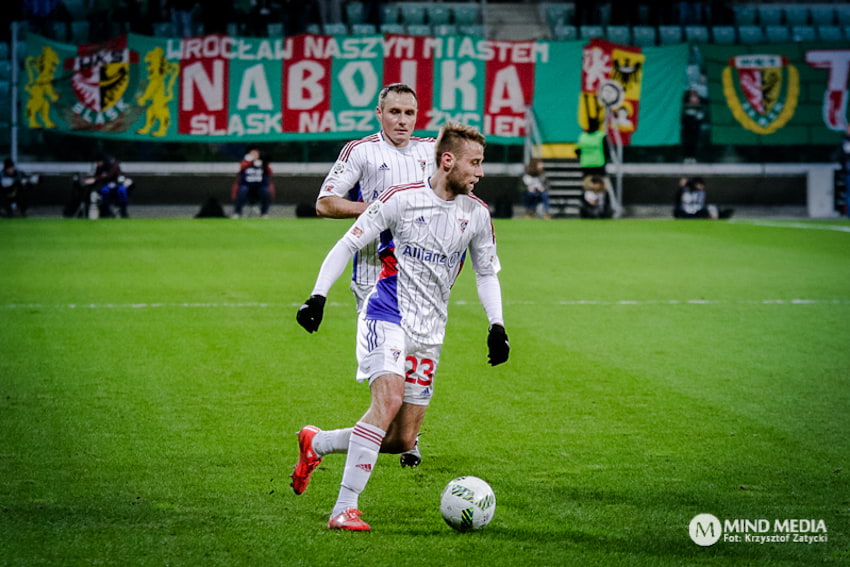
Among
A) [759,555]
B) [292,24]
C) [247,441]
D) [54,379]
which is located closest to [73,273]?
[54,379]

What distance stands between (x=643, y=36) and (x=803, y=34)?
4983 mm

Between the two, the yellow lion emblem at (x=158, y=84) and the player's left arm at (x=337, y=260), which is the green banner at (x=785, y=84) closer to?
the yellow lion emblem at (x=158, y=84)

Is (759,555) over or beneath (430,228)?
beneath

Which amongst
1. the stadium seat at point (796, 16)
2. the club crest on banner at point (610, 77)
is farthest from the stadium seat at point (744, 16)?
the club crest on banner at point (610, 77)

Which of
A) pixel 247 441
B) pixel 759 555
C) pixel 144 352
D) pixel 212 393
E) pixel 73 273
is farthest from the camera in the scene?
pixel 73 273

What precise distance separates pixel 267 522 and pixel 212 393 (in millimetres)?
3250

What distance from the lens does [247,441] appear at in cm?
704

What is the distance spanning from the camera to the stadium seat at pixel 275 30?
32.2 metres

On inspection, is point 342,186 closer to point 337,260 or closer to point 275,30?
point 337,260

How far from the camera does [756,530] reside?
17.5 feet

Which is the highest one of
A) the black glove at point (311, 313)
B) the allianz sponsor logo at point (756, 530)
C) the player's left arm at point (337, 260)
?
the player's left arm at point (337, 260)

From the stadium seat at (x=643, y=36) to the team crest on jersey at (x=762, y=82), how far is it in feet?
10.9

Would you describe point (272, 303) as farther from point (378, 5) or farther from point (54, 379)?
point (378, 5)

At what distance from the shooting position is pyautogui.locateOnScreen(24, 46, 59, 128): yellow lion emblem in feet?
95.5
